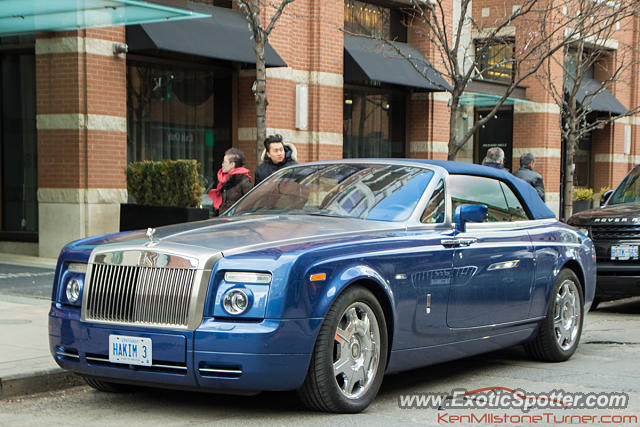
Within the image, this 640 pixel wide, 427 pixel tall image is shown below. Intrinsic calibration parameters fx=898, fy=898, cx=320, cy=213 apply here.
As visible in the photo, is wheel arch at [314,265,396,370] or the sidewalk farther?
the sidewalk

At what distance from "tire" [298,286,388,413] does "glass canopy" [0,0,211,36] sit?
818 cm

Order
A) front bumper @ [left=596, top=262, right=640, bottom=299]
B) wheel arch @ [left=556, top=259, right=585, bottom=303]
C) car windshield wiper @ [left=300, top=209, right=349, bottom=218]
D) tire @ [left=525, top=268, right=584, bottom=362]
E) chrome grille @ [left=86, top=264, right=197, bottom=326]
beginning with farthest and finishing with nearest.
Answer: front bumper @ [left=596, top=262, right=640, bottom=299] → wheel arch @ [left=556, top=259, right=585, bottom=303] → tire @ [left=525, top=268, right=584, bottom=362] → car windshield wiper @ [left=300, top=209, right=349, bottom=218] → chrome grille @ [left=86, top=264, right=197, bottom=326]

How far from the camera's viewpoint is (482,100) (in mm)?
23312

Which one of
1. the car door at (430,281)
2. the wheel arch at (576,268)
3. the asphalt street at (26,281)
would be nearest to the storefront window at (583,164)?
the asphalt street at (26,281)

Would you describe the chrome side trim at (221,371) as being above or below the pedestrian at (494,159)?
below

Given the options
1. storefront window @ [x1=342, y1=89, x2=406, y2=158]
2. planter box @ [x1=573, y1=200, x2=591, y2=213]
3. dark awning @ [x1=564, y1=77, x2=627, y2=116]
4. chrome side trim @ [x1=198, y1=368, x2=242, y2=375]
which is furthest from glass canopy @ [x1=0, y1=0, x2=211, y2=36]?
dark awning @ [x1=564, y1=77, x2=627, y2=116]

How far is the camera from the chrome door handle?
6.44 m

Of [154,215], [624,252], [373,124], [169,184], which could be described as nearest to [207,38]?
[169,184]

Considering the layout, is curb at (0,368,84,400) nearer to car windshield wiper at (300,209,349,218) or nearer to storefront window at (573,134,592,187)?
car windshield wiper at (300,209,349,218)

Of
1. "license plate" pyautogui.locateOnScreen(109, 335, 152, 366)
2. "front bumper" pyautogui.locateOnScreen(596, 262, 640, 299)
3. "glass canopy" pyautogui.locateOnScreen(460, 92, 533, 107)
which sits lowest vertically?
"front bumper" pyautogui.locateOnScreen(596, 262, 640, 299)

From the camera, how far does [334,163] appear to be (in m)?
7.20

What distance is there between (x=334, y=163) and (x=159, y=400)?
7.67 feet

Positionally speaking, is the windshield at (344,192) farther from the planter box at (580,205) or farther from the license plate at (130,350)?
the planter box at (580,205)

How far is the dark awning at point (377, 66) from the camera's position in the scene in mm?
18531
